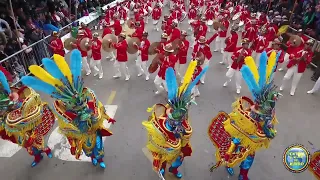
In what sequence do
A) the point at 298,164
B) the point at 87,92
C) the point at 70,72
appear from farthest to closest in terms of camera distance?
1. the point at 87,92
2. the point at 70,72
3. the point at 298,164

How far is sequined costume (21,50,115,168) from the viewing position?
3617 mm

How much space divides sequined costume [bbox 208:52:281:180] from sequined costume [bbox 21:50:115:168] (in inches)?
81.5

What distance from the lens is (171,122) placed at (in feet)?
12.2

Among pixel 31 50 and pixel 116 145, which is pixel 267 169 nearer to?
pixel 116 145

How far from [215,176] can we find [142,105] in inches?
119

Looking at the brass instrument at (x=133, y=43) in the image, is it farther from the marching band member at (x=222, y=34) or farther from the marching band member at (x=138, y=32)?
the marching band member at (x=222, y=34)

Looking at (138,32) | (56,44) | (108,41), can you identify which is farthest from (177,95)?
(138,32)

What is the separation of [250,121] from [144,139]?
274 centimetres

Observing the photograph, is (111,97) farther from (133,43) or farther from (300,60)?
(300,60)

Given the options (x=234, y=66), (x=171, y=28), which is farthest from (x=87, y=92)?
(x=171, y=28)

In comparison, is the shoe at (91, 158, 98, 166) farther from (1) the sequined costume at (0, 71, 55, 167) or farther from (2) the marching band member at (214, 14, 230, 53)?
(2) the marching band member at (214, 14, 230, 53)

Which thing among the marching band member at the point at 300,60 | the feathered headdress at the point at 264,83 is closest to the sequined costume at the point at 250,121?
the feathered headdress at the point at 264,83

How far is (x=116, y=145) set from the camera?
5719 mm

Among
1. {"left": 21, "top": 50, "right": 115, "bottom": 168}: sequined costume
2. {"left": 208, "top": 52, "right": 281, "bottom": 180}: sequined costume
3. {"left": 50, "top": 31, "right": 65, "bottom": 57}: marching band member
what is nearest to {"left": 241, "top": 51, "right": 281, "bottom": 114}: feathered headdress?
{"left": 208, "top": 52, "right": 281, "bottom": 180}: sequined costume
